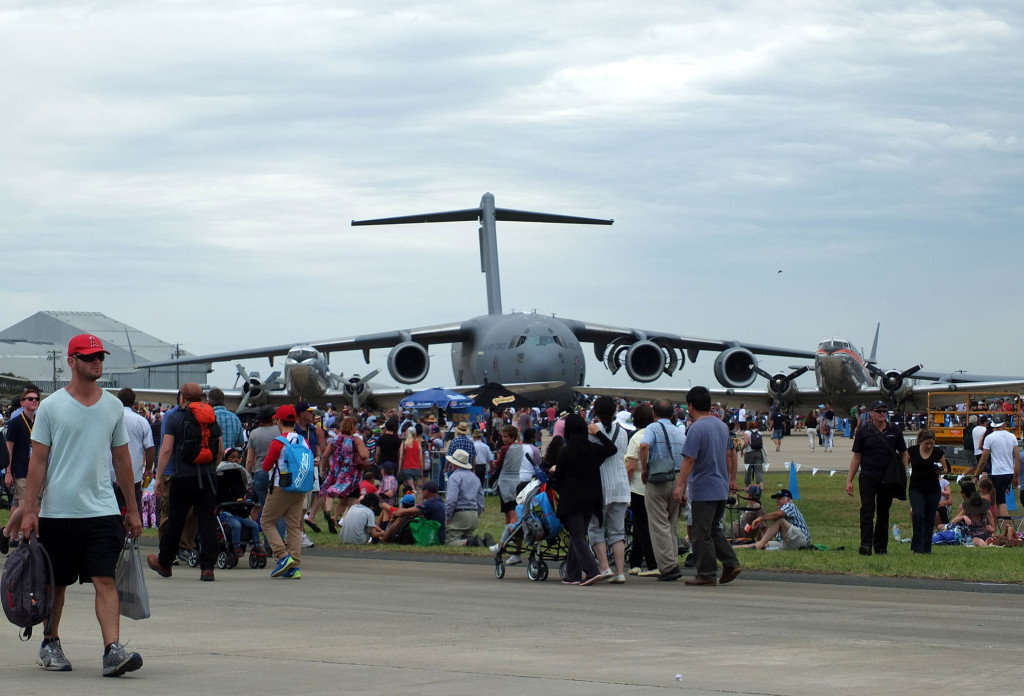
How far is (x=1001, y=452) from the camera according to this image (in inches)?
656

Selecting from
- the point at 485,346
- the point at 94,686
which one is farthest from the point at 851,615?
the point at 485,346

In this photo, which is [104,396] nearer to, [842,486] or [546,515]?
[546,515]

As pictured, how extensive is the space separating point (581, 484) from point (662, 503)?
896 millimetres

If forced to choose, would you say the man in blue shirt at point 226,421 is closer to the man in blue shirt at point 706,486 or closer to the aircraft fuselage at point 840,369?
the man in blue shirt at point 706,486

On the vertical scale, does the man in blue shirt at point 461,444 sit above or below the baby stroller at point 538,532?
above

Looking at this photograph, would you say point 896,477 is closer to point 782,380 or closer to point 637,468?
point 637,468

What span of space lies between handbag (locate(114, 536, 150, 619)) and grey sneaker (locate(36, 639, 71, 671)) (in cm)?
35

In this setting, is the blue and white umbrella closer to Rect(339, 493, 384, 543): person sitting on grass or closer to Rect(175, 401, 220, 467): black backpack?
Rect(339, 493, 384, 543): person sitting on grass

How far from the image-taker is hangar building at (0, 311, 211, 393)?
94.4 meters

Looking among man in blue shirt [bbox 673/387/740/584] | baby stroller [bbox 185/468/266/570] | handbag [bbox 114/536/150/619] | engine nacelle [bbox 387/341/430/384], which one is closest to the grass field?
man in blue shirt [bbox 673/387/740/584]

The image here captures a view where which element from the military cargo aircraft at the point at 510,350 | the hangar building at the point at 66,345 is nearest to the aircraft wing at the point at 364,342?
the military cargo aircraft at the point at 510,350

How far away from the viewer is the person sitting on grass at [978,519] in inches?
584

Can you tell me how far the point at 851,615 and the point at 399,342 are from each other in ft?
124

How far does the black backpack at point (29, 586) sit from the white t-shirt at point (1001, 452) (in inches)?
514
